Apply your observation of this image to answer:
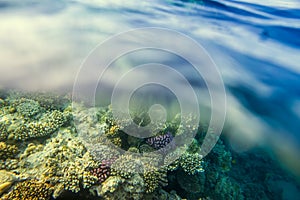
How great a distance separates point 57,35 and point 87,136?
14.8 feet

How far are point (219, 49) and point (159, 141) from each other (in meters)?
5.12

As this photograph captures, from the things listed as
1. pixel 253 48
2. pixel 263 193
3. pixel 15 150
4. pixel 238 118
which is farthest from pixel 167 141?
pixel 253 48

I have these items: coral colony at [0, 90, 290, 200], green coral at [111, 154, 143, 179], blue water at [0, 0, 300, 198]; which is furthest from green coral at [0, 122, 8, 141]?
green coral at [111, 154, 143, 179]

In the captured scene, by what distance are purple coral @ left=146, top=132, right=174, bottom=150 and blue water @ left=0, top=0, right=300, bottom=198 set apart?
2623mm

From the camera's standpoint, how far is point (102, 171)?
3135 mm

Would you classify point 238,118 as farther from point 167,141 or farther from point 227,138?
point 167,141

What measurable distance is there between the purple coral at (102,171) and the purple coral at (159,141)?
3.30 feet

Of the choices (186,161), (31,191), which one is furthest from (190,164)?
(31,191)

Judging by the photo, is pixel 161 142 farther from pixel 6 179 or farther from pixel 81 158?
pixel 6 179

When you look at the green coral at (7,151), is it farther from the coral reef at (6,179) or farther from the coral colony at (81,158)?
the coral reef at (6,179)

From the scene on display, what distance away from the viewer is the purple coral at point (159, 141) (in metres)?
A: 3.91

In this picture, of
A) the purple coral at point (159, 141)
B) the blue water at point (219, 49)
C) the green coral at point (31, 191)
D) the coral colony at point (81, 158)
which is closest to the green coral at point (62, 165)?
the coral colony at point (81, 158)

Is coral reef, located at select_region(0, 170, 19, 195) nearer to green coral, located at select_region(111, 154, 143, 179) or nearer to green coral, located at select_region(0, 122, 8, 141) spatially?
green coral, located at select_region(0, 122, 8, 141)

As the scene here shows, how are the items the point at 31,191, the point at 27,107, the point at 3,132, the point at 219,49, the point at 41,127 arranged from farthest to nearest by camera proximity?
the point at 219,49, the point at 27,107, the point at 41,127, the point at 3,132, the point at 31,191
